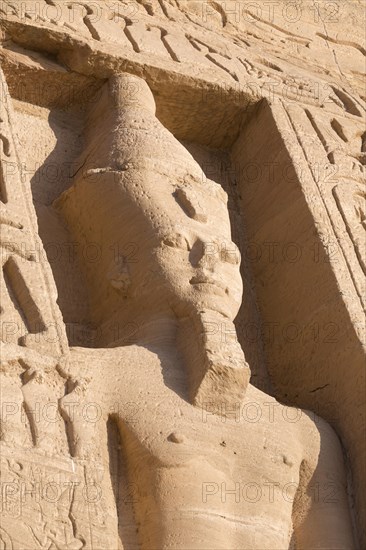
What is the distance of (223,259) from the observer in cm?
437

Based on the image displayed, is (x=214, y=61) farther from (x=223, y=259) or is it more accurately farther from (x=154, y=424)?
(x=154, y=424)

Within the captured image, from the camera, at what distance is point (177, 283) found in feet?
13.8

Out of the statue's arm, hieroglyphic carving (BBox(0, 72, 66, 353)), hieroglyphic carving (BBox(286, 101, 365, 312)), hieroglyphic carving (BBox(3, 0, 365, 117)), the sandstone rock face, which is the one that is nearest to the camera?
the sandstone rock face

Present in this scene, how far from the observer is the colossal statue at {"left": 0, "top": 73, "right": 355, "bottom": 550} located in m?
3.40

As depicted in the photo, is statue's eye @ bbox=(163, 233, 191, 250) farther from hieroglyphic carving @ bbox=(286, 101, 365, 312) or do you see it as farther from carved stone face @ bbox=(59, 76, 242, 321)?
hieroglyphic carving @ bbox=(286, 101, 365, 312)

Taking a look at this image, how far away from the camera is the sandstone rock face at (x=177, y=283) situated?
3598 mm

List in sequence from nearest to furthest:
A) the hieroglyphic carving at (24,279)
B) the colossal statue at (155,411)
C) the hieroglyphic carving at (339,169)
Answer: the colossal statue at (155,411) < the hieroglyphic carving at (24,279) < the hieroglyphic carving at (339,169)

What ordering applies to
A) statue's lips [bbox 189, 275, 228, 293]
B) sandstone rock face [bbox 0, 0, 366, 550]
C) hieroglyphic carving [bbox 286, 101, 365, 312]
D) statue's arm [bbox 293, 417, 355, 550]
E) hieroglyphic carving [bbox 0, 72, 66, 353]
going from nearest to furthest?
sandstone rock face [bbox 0, 0, 366, 550], hieroglyphic carving [bbox 0, 72, 66, 353], statue's arm [bbox 293, 417, 355, 550], statue's lips [bbox 189, 275, 228, 293], hieroglyphic carving [bbox 286, 101, 365, 312]

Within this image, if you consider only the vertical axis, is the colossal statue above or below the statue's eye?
below

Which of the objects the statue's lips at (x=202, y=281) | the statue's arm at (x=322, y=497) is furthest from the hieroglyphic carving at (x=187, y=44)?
the statue's arm at (x=322, y=497)

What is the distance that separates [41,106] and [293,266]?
1.42 meters

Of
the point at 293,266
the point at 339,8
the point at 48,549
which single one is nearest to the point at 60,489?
the point at 48,549

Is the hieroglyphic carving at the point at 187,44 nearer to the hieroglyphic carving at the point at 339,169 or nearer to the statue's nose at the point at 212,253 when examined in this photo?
the hieroglyphic carving at the point at 339,169

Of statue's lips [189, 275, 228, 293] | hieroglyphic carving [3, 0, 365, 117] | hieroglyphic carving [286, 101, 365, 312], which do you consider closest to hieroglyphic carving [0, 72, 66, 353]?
statue's lips [189, 275, 228, 293]
